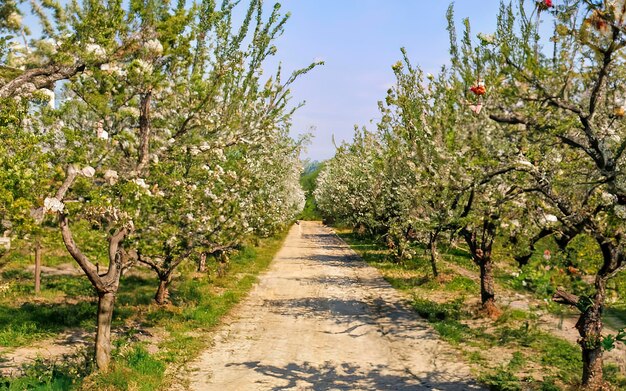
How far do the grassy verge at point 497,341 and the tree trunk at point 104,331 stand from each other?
792 cm

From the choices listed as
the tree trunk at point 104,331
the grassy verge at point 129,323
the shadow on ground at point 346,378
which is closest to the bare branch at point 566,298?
the shadow on ground at point 346,378

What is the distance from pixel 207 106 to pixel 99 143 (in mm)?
2427

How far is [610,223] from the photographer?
813 centimetres

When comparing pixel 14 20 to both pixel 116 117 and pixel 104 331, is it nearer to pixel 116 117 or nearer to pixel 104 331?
pixel 116 117

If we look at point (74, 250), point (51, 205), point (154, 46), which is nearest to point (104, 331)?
point (74, 250)

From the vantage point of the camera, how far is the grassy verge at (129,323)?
30.7 ft

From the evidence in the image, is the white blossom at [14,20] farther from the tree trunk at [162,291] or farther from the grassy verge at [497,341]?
the tree trunk at [162,291]

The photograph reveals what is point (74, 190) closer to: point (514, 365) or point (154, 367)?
point (154, 367)

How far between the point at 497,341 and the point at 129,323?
34.7 ft

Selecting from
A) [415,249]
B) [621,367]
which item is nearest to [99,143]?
[621,367]

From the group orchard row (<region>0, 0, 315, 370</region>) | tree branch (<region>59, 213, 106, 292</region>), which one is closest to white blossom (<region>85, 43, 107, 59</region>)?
orchard row (<region>0, 0, 315, 370</region>)

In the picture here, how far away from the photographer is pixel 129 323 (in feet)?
47.5

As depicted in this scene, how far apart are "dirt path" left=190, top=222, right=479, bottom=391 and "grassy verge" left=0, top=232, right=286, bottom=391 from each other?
723mm

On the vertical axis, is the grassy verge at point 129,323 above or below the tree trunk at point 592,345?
below
